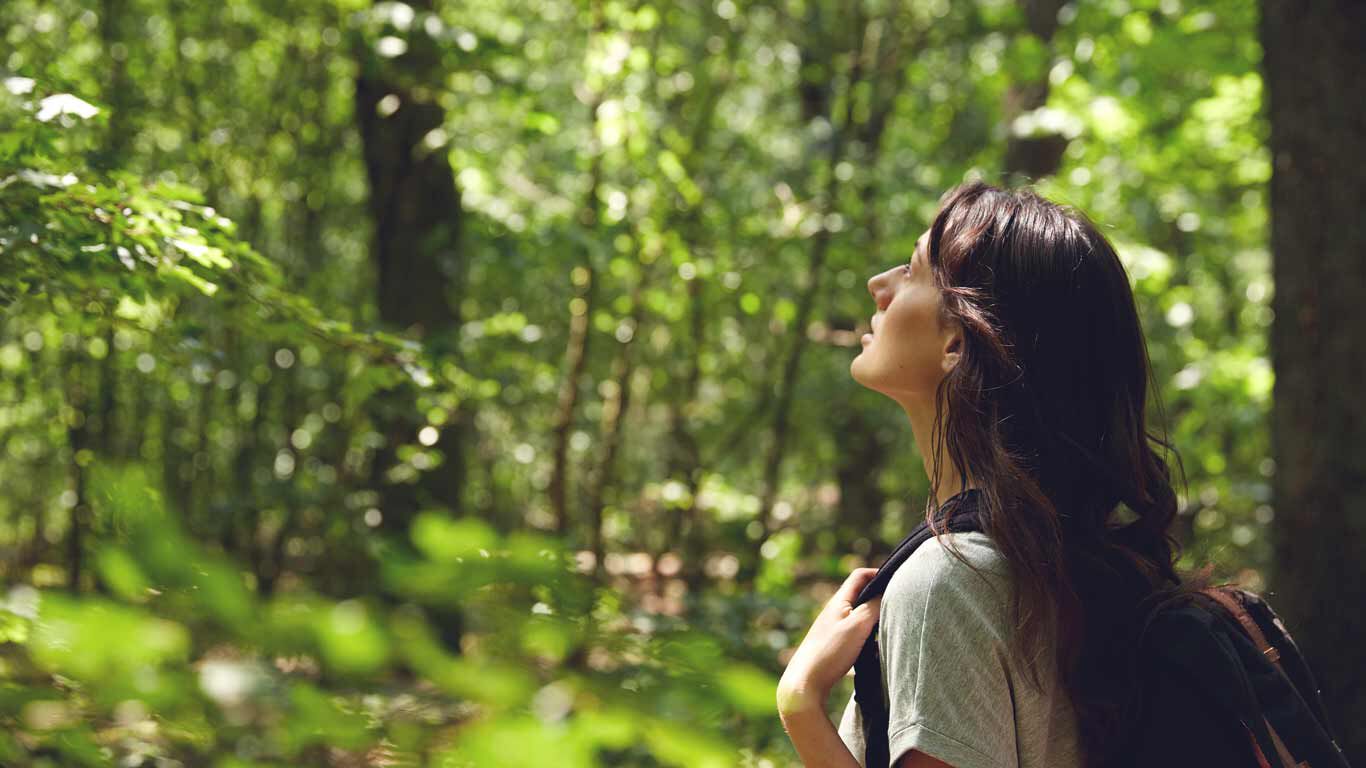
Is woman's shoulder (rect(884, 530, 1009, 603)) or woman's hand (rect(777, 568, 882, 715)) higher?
woman's shoulder (rect(884, 530, 1009, 603))

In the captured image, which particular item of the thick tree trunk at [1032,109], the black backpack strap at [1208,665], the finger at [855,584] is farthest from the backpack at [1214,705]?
the thick tree trunk at [1032,109]

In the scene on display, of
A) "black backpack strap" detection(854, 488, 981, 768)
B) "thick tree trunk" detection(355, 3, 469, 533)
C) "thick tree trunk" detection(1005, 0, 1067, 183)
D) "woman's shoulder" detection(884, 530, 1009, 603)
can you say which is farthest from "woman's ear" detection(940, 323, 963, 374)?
"thick tree trunk" detection(1005, 0, 1067, 183)

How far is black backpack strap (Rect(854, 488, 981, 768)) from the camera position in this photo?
1.61 meters

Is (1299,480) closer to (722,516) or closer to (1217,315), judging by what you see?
(722,516)

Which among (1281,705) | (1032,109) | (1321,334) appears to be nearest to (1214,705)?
(1281,705)

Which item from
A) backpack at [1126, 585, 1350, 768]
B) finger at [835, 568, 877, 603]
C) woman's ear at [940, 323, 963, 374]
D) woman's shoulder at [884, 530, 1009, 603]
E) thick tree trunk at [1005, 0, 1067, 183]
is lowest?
backpack at [1126, 585, 1350, 768]

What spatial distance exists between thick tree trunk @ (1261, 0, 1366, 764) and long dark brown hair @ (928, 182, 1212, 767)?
10.4 ft

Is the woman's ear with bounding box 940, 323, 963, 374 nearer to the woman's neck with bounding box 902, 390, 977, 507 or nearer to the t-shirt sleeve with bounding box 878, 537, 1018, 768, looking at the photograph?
the woman's neck with bounding box 902, 390, 977, 507

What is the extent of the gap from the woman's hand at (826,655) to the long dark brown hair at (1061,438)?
190mm

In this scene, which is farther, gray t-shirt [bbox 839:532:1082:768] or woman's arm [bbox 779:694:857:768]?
woman's arm [bbox 779:694:857:768]

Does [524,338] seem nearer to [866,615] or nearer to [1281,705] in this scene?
[866,615]

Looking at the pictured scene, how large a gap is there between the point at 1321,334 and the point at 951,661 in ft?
12.3

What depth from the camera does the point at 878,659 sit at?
165 centimetres

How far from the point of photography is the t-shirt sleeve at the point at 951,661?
147cm
